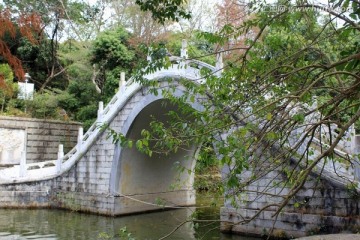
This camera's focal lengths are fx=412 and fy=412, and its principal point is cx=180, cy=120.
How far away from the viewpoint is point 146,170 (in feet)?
43.2

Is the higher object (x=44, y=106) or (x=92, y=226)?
(x=44, y=106)

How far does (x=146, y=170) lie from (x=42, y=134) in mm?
5322

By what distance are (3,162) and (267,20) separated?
42.9 feet

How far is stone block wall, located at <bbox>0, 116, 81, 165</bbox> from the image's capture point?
1541cm

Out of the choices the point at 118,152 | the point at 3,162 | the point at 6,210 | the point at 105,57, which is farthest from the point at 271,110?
the point at 105,57

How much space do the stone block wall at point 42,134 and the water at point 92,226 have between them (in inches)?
143

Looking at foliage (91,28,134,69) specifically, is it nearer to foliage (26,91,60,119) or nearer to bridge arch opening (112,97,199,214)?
foliage (26,91,60,119)

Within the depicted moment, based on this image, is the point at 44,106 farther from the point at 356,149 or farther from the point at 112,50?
the point at 356,149

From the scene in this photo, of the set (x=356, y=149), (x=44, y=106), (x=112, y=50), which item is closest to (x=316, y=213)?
(x=356, y=149)

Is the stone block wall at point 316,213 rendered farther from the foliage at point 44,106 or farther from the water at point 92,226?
the foliage at point 44,106

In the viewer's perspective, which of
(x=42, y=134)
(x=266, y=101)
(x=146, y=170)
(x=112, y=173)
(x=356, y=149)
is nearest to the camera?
(x=266, y=101)

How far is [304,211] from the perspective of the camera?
7773 millimetres

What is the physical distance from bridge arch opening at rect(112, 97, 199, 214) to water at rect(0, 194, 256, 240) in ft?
2.19

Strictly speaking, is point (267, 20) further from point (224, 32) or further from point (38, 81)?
point (38, 81)
